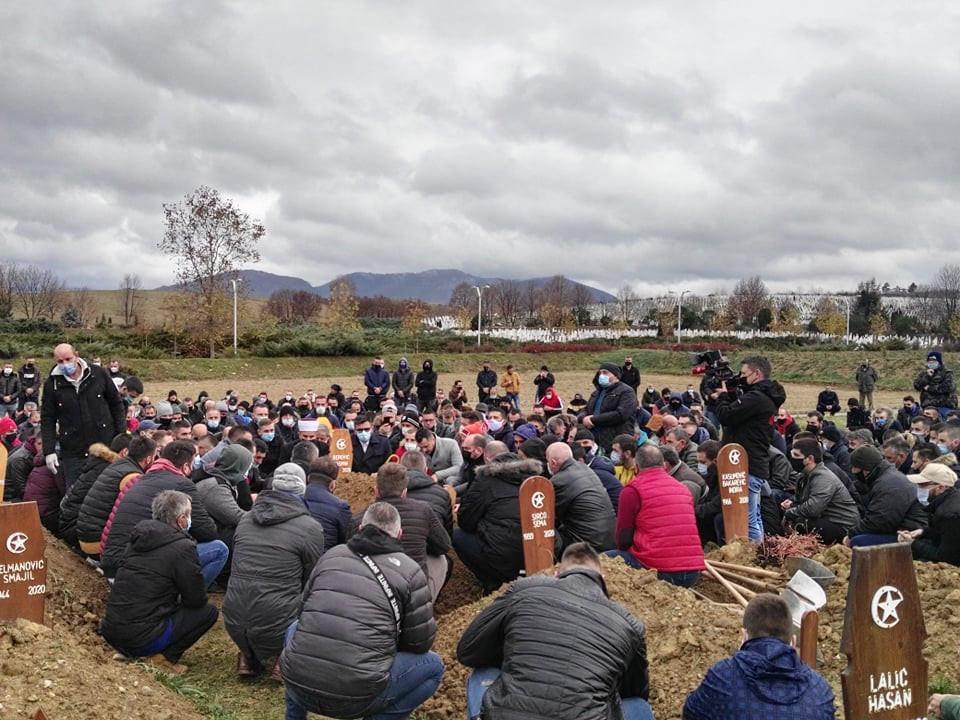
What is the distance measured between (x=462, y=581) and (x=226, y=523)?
246 cm

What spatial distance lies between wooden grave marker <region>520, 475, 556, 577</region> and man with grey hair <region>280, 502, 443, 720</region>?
108 inches

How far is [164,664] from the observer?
6574mm

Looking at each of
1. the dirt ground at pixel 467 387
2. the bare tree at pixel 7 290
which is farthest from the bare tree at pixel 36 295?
the dirt ground at pixel 467 387

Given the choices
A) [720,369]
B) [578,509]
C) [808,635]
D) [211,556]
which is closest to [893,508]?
[578,509]

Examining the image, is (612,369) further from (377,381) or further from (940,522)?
(377,381)

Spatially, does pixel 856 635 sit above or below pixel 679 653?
above

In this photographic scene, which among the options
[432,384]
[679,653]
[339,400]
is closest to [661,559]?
[679,653]

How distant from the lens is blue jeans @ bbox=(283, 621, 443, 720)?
4875 mm

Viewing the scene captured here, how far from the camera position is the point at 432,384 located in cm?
2208

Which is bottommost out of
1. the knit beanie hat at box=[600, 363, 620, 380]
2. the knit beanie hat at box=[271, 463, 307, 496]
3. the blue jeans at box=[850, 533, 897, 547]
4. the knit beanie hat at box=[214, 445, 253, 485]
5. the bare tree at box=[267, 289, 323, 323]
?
the blue jeans at box=[850, 533, 897, 547]

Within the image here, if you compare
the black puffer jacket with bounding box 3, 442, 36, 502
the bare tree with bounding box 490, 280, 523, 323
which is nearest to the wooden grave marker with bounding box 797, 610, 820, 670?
the black puffer jacket with bounding box 3, 442, 36, 502

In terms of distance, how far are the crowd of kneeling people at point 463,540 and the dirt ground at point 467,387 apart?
68.3 feet

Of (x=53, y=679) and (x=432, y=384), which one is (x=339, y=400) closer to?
(x=432, y=384)

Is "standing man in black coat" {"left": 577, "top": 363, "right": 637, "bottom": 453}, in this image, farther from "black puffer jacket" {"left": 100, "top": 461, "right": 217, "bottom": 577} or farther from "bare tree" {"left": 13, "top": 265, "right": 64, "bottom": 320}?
"bare tree" {"left": 13, "top": 265, "right": 64, "bottom": 320}
